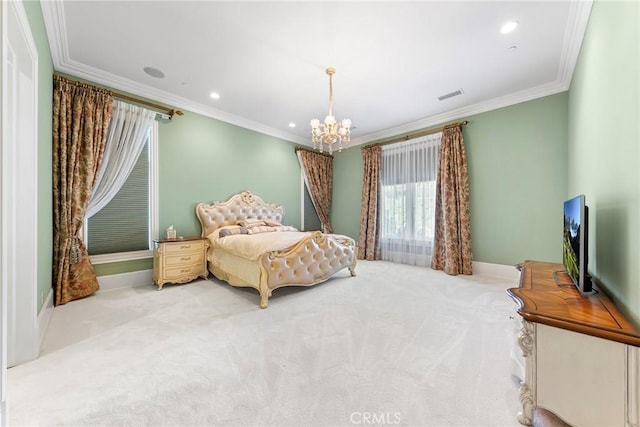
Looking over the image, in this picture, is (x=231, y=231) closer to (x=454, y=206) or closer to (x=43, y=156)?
(x=43, y=156)

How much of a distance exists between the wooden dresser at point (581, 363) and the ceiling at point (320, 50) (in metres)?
2.63

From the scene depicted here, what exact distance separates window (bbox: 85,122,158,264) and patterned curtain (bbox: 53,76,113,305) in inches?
13.3

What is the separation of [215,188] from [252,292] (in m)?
2.20

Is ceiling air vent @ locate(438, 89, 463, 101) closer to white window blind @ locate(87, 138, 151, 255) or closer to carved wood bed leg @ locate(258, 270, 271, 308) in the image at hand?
carved wood bed leg @ locate(258, 270, 271, 308)

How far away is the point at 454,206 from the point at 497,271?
1290 millimetres

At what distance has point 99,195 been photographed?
3.30 metres

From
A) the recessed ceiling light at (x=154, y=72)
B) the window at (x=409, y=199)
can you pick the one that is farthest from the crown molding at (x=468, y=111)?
the recessed ceiling light at (x=154, y=72)

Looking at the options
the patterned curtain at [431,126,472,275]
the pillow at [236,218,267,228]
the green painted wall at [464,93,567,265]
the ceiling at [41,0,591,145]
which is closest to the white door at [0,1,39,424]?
the ceiling at [41,0,591,145]

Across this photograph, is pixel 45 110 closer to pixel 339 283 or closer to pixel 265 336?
pixel 265 336

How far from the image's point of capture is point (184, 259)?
3.73m

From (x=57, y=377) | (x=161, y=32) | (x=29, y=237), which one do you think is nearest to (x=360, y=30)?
(x=161, y=32)

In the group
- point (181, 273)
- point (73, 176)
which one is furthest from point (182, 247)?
point (73, 176)

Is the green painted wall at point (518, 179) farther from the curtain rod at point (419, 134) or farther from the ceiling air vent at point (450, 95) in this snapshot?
the ceiling air vent at point (450, 95)

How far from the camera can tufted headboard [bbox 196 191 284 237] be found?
4266 millimetres
